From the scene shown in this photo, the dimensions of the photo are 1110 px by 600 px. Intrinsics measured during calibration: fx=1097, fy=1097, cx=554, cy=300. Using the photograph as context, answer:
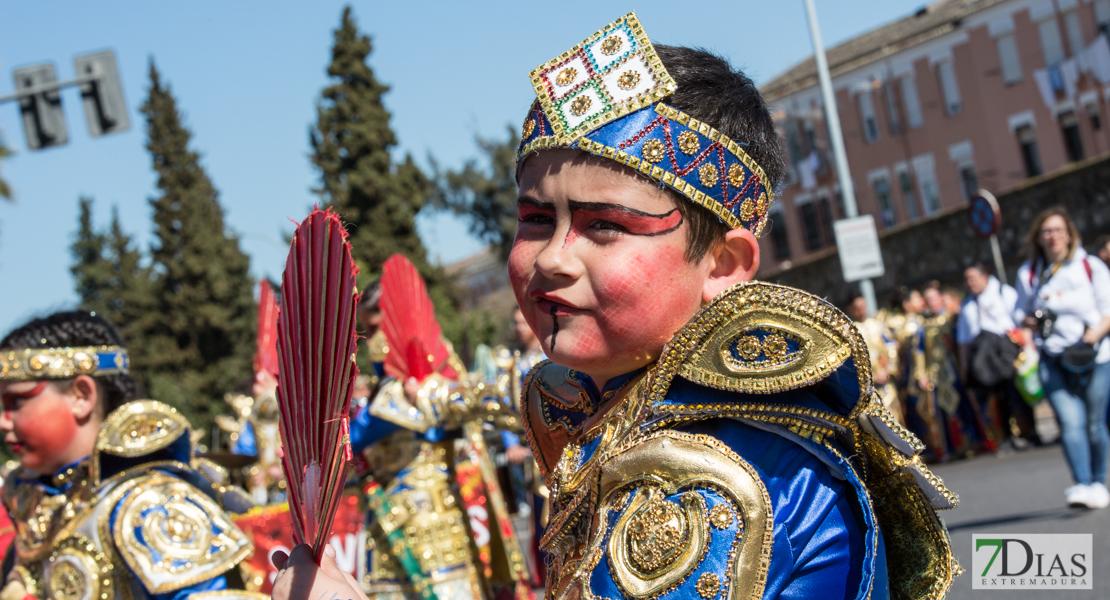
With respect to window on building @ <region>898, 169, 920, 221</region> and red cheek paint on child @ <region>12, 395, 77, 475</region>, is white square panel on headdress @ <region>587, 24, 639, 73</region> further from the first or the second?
window on building @ <region>898, 169, 920, 221</region>

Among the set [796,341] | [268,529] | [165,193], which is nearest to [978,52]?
[165,193]

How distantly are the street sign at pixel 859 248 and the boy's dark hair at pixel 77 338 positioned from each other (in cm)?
1267

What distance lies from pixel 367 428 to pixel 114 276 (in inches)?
1864

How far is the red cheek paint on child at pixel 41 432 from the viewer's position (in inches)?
124

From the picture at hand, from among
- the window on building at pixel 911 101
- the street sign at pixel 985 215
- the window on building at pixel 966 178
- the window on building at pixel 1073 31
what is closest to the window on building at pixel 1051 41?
the window on building at pixel 1073 31

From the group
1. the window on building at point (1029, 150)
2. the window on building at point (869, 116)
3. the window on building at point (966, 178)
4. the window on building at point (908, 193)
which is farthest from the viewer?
the window on building at point (869, 116)

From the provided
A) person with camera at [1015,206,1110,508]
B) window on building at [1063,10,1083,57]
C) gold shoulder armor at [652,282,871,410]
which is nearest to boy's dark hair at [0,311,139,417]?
gold shoulder armor at [652,282,871,410]

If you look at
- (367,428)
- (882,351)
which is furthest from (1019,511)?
(882,351)

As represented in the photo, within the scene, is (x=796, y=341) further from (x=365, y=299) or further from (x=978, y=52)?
(x=978, y=52)

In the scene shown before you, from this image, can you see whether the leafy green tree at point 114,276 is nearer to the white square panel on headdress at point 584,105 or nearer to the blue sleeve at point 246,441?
the blue sleeve at point 246,441

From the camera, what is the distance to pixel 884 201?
46594 millimetres

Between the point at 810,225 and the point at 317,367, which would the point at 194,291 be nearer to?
the point at 810,225

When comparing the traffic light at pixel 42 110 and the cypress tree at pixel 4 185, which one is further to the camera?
the cypress tree at pixel 4 185

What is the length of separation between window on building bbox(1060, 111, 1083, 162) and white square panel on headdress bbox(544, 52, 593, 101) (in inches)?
1600
